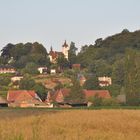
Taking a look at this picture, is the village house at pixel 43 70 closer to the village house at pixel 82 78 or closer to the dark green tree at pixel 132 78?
the village house at pixel 82 78

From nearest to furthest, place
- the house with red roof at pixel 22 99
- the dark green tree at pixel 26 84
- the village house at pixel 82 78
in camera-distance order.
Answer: the house with red roof at pixel 22 99 → the dark green tree at pixel 26 84 → the village house at pixel 82 78

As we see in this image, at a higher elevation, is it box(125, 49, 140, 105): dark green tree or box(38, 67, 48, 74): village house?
box(38, 67, 48, 74): village house

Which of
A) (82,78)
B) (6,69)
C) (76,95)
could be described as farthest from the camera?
(6,69)

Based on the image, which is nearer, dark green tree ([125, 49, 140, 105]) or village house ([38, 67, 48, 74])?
dark green tree ([125, 49, 140, 105])

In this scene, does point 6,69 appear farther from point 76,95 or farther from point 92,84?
point 76,95

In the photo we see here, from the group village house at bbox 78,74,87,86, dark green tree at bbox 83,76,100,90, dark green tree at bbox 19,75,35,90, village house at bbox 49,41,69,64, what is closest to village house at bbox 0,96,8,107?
dark green tree at bbox 19,75,35,90

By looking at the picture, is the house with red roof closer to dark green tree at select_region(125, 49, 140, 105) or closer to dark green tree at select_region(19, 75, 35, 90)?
dark green tree at select_region(19, 75, 35, 90)

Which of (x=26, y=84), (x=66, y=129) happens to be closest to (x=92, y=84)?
(x=26, y=84)

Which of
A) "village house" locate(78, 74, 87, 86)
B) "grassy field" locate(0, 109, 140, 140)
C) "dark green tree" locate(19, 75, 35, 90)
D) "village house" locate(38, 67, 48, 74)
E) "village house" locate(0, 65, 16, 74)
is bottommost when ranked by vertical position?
"grassy field" locate(0, 109, 140, 140)

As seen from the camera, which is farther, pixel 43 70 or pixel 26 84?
pixel 43 70

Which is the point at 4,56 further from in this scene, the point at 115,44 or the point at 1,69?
the point at 115,44

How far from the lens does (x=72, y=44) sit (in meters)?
174

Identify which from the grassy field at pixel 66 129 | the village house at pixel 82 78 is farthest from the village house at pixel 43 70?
the grassy field at pixel 66 129

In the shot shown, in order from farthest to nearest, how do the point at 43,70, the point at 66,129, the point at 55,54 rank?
the point at 55,54
the point at 43,70
the point at 66,129
